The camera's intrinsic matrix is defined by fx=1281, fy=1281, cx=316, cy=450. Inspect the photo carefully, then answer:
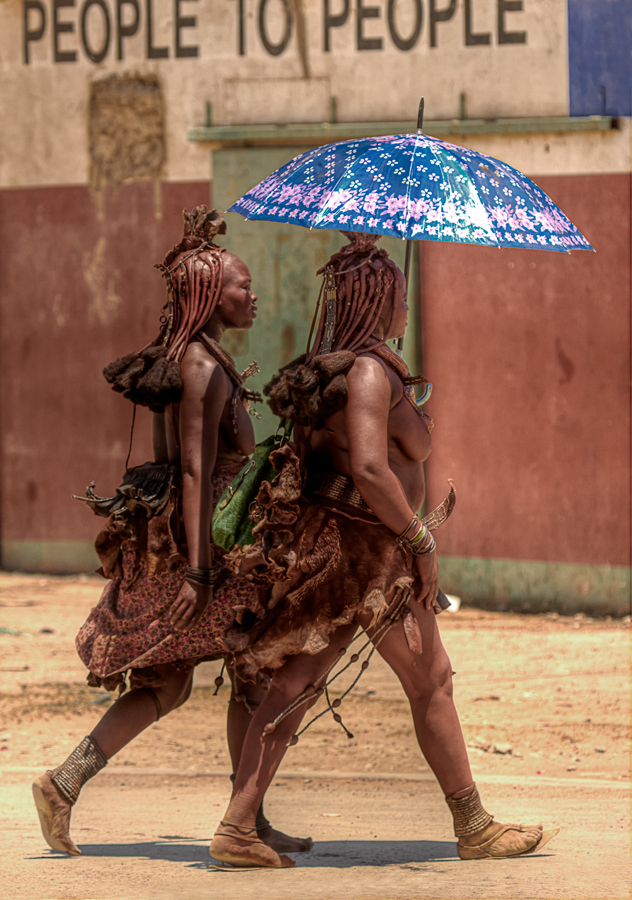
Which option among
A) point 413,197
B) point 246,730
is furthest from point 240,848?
point 413,197

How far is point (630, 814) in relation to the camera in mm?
4875

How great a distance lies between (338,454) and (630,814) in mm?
1974

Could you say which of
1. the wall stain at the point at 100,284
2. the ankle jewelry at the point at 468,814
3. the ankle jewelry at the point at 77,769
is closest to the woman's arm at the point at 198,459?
the ankle jewelry at the point at 77,769

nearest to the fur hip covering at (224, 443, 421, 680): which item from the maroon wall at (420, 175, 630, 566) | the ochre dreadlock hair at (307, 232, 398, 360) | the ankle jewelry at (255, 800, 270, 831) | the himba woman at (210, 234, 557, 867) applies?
the himba woman at (210, 234, 557, 867)

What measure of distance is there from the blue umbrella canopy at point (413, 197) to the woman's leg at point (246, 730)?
1.54 m

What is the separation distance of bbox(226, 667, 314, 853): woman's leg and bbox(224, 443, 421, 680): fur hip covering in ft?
0.89

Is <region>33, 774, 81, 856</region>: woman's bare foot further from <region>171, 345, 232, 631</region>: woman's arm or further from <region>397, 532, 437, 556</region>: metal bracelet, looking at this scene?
<region>397, 532, 437, 556</region>: metal bracelet

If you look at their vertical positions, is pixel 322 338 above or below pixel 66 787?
above

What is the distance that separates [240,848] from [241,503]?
1061mm

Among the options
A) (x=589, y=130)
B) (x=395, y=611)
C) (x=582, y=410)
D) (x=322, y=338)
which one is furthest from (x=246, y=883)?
(x=589, y=130)

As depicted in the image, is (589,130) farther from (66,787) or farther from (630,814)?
(66,787)

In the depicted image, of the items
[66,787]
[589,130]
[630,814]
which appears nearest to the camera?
[66,787]

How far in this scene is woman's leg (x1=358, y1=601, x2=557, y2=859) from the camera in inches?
161

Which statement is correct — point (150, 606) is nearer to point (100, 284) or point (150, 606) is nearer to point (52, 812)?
point (52, 812)
